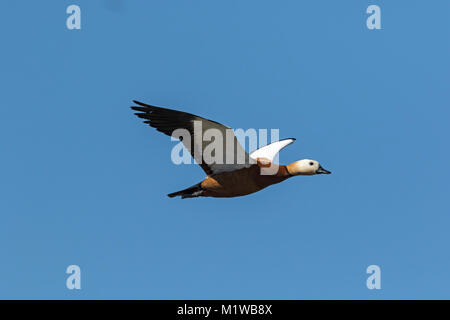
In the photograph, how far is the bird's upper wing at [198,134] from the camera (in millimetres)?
15430

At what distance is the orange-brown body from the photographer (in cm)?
1614

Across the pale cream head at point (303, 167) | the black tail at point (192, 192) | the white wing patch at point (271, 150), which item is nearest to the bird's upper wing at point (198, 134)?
the black tail at point (192, 192)

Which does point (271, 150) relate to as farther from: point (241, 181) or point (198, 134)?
point (198, 134)

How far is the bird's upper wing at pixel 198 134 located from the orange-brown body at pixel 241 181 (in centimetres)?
14

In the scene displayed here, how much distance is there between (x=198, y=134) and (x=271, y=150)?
3102mm

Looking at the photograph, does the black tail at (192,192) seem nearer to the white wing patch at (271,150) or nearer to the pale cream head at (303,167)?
the pale cream head at (303,167)

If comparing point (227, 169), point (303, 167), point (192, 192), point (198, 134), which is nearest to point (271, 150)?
point (303, 167)

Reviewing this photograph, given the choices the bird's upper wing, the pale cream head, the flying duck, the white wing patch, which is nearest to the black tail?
the flying duck

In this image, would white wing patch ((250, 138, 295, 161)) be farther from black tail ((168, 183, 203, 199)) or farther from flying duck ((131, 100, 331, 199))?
black tail ((168, 183, 203, 199))

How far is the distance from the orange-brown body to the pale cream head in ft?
0.42

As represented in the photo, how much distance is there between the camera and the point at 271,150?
60.2ft

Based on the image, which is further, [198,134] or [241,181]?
[241,181]
